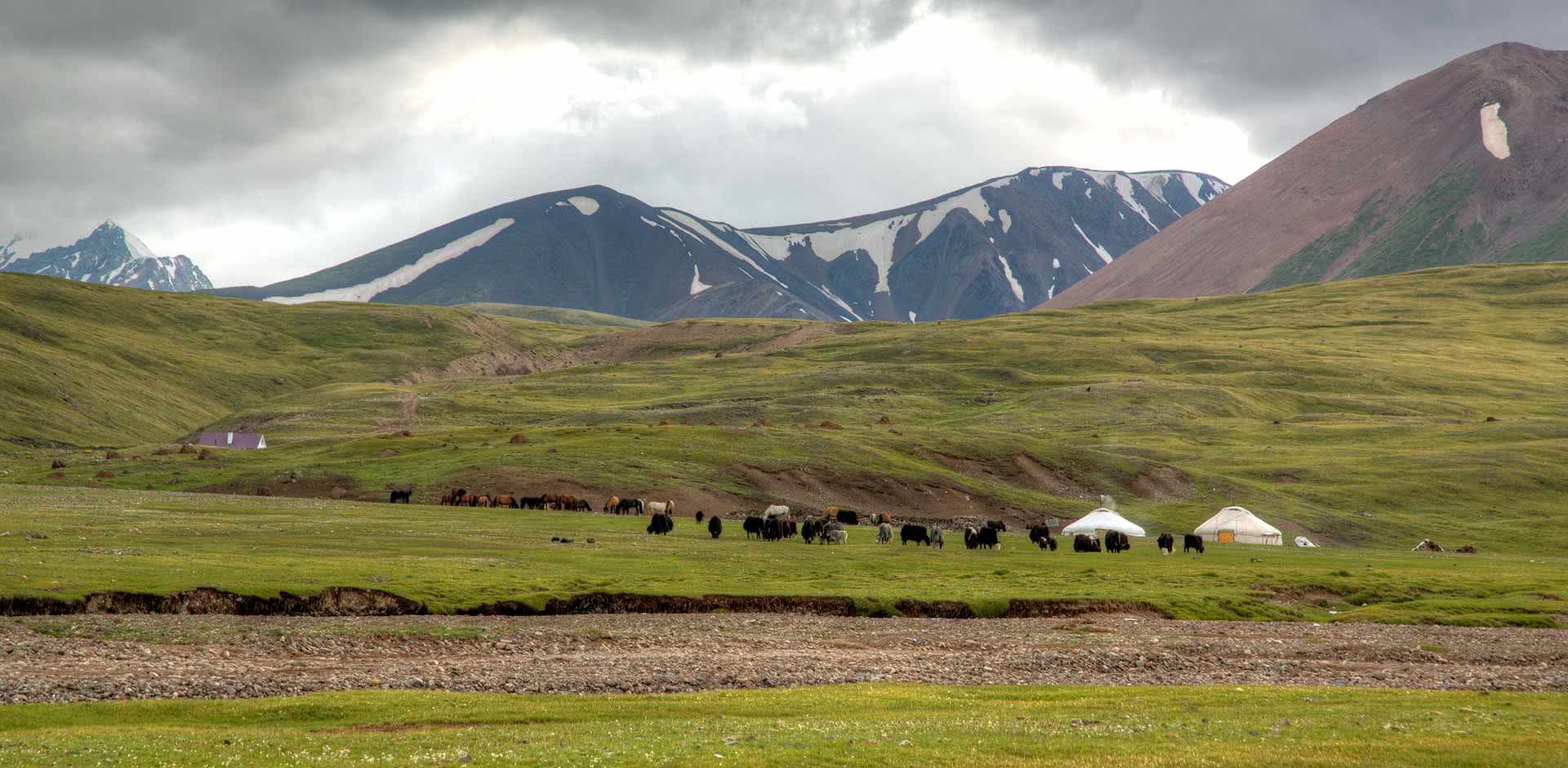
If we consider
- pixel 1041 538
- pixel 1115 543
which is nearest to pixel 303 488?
pixel 1041 538

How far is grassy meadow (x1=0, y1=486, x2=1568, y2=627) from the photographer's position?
46250 mm

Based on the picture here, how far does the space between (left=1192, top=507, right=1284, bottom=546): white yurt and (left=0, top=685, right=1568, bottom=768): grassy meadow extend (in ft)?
188

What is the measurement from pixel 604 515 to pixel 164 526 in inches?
1160

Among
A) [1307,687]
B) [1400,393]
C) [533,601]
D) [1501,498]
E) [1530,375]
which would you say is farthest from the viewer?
[1530,375]

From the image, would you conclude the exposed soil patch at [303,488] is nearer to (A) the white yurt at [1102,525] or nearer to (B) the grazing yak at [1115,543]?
(A) the white yurt at [1102,525]

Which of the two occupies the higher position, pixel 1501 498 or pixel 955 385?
pixel 955 385

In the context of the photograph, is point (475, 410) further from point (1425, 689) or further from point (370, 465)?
point (1425, 689)

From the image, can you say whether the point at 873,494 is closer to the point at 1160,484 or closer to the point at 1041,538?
the point at 1041,538

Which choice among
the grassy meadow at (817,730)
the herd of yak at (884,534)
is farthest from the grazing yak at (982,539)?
the grassy meadow at (817,730)

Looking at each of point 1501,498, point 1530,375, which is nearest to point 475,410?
point 1501,498

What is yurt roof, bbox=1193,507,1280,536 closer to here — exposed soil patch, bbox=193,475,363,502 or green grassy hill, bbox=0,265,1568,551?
green grassy hill, bbox=0,265,1568,551

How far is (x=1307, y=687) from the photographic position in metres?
34.4

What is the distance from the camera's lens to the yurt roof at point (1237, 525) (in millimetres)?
89125

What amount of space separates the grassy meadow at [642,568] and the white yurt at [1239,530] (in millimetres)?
9462
